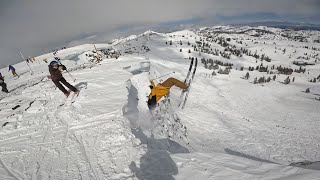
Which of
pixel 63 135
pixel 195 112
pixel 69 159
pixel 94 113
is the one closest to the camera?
pixel 69 159

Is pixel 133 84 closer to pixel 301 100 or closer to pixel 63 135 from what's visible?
pixel 63 135

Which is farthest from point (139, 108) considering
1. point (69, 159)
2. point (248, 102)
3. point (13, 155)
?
point (248, 102)

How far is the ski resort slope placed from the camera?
218 inches

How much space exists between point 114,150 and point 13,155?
354cm

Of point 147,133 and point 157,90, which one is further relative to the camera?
point 157,90

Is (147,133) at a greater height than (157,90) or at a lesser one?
lesser

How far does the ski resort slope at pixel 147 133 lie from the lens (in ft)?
18.2

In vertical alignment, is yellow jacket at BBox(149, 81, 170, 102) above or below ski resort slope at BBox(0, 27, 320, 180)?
above

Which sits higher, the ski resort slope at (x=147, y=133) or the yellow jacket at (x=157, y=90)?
the yellow jacket at (x=157, y=90)

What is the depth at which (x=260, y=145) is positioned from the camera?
1044cm

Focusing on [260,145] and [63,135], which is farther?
[260,145]

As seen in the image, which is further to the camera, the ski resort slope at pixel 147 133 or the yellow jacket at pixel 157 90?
the yellow jacket at pixel 157 90

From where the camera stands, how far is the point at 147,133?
7.97 meters

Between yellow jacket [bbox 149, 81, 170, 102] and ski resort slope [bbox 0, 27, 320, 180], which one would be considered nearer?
ski resort slope [bbox 0, 27, 320, 180]
